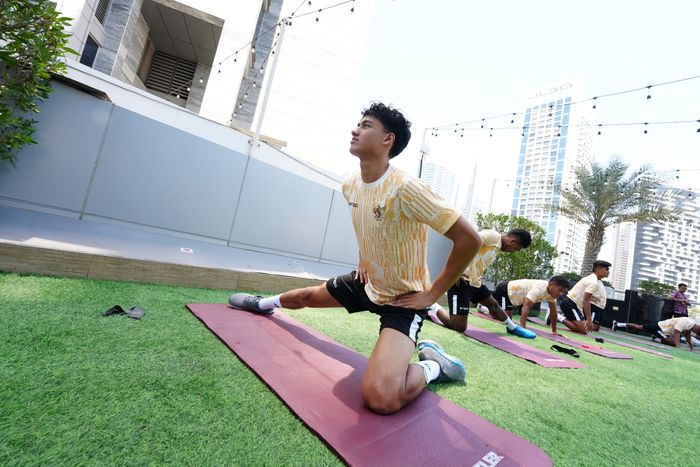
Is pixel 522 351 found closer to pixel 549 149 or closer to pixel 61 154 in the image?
pixel 61 154

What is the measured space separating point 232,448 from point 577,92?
3282 centimetres

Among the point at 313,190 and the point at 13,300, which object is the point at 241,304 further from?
the point at 313,190

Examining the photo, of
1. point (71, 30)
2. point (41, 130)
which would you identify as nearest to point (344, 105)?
point (71, 30)

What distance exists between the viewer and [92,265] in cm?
295

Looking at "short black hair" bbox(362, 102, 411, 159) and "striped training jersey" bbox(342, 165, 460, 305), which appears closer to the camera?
"striped training jersey" bbox(342, 165, 460, 305)

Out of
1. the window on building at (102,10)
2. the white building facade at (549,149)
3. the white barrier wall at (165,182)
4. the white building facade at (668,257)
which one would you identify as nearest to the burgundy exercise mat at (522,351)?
the white barrier wall at (165,182)

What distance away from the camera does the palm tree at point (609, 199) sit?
12.5 m

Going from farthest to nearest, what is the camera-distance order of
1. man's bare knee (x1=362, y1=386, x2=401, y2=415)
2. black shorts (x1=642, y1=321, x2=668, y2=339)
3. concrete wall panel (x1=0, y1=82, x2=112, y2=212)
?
black shorts (x1=642, y1=321, x2=668, y2=339)
concrete wall panel (x1=0, y1=82, x2=112, y2=212)
man's bare knee (x1=362, y1=386, x2=401, y2=415)

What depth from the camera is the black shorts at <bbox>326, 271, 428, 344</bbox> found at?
1904mm

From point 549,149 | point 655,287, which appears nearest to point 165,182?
point 655,287

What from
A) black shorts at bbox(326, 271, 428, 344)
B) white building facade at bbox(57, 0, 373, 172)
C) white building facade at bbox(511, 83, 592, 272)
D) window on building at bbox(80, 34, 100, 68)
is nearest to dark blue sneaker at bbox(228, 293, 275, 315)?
black shorts at bbox(326, 271, 428, 344)

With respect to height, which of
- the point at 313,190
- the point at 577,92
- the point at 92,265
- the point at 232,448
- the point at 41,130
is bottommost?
the point at 232,448

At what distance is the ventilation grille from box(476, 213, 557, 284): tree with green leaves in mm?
12393

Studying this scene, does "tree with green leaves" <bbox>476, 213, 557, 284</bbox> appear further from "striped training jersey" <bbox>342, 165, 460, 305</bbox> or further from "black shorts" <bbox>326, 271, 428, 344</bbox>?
"striped training jersey" <bbox>342, 165, 460, 305</bbox>
